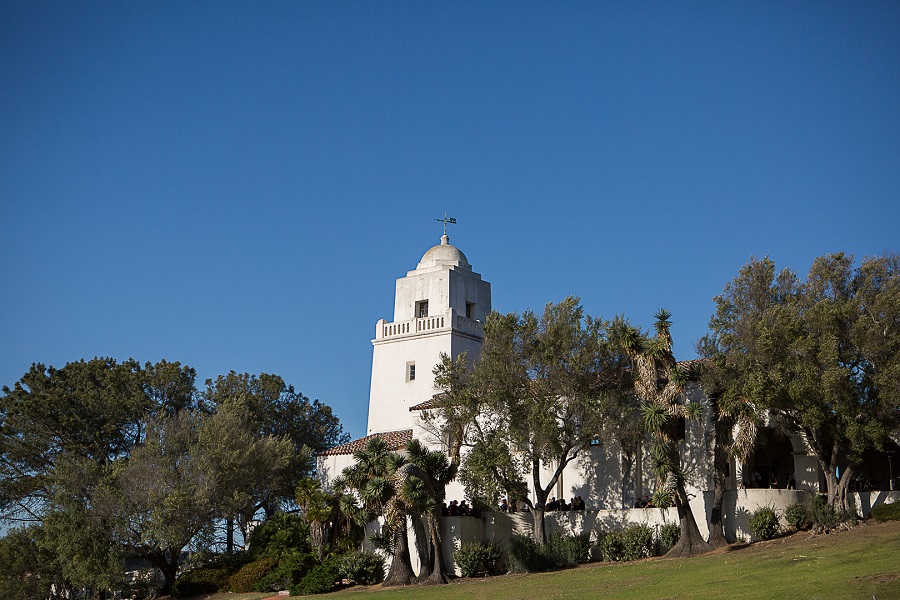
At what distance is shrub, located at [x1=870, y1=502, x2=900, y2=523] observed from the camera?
104 feet

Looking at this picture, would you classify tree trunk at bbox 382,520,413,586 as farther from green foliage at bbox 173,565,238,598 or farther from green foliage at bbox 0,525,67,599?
green foliage at bbox 0,525,67,599

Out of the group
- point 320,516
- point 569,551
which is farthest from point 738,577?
point 320,516

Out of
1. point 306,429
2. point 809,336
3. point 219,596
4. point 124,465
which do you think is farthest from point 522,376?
point 306,429

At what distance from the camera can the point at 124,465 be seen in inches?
1693

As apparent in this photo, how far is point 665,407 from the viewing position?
33188 millimetres

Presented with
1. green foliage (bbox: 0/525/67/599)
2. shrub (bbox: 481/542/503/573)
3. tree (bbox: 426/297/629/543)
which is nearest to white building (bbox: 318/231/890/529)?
tree (bbox: 426/297/629/543)

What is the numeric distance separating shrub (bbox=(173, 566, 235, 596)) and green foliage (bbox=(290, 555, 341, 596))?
5.08 m

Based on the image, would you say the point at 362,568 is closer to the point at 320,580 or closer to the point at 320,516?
the point at 320,580

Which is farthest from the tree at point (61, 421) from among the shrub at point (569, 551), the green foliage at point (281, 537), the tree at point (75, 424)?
the shrub at point (569, 551)

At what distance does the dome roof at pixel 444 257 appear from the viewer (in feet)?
183

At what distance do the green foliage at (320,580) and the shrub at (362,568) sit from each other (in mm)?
274

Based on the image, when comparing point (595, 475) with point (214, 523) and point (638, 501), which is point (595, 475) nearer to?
point (638, 501)

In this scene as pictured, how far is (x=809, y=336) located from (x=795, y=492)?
19.5 feet

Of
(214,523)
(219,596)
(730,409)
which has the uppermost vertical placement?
(730,409)
